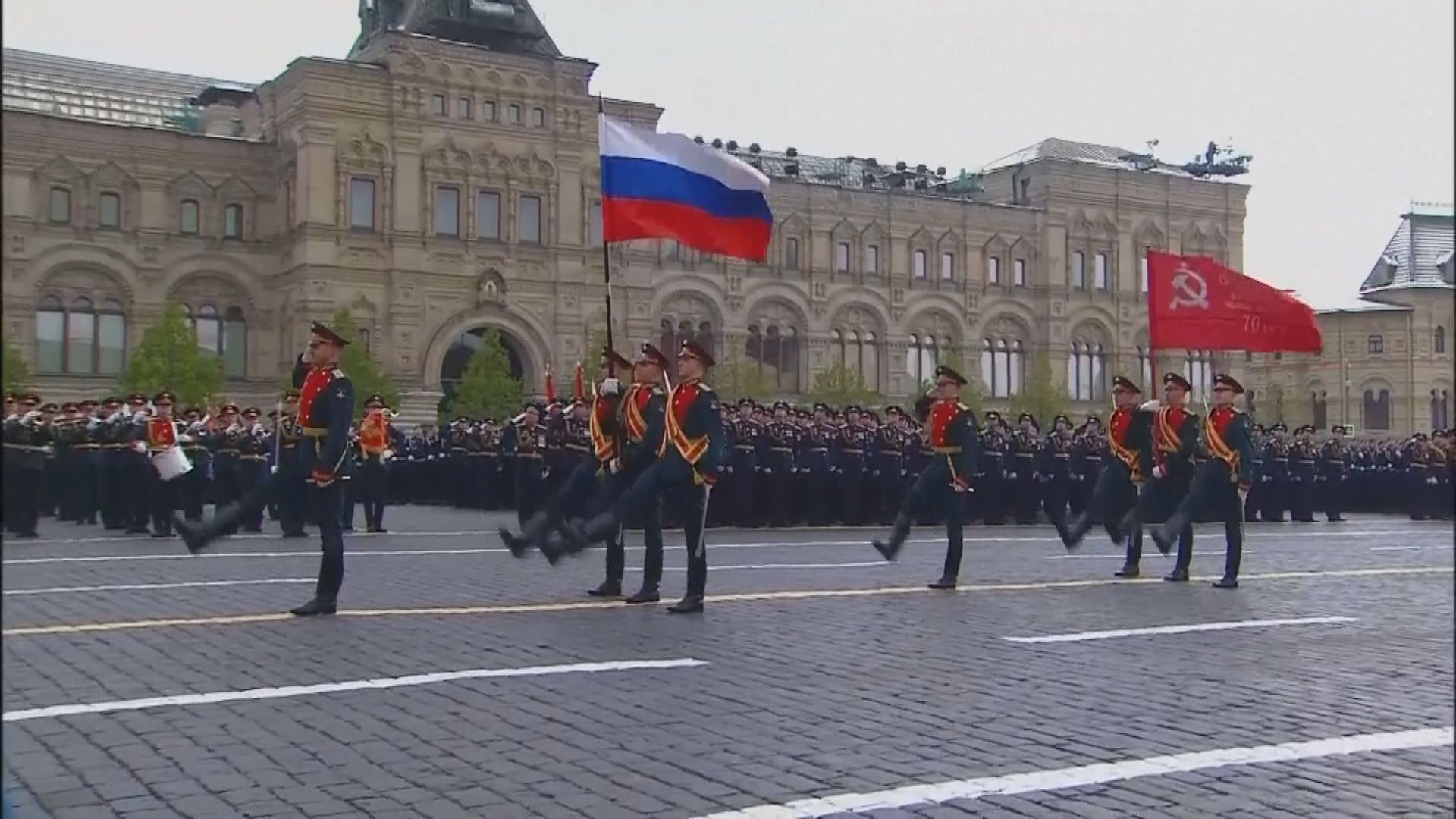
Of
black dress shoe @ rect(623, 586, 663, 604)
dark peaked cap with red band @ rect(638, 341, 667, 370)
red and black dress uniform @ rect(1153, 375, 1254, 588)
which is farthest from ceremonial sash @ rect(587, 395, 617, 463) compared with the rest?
red and black dress uniform @ rect(1153, 375, 1254, 588)

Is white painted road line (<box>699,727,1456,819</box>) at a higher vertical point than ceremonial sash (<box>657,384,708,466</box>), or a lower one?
lower

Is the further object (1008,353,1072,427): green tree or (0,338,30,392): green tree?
(1008,353,1072,427): green tree

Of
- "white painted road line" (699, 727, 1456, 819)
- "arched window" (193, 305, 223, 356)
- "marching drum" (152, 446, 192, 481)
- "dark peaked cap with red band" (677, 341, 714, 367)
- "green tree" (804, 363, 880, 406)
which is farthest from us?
"green tree" (804, 363, 880, 406)

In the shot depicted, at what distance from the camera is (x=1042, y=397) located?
57875mm

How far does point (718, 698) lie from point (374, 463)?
13701 mm

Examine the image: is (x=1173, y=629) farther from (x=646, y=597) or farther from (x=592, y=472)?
(x=592, y=472)

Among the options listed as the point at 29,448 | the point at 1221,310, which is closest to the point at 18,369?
the point at 29,448

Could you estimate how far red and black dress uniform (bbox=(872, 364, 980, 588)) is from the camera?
1273cm

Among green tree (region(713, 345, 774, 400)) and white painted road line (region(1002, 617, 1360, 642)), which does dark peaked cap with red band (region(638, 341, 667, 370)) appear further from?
green tree (region(713, 345, 774, 400))

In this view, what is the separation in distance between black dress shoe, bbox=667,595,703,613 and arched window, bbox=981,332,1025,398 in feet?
167

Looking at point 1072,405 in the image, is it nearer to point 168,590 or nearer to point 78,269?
point 78,269

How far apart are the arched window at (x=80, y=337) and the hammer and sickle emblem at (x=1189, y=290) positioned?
3583cm

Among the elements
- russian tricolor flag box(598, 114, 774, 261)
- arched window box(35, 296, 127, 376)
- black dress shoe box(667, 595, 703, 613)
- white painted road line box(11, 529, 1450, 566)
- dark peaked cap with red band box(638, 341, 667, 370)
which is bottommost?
black dress shoe box(667, 595, 703, 613)

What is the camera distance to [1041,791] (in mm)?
5523
